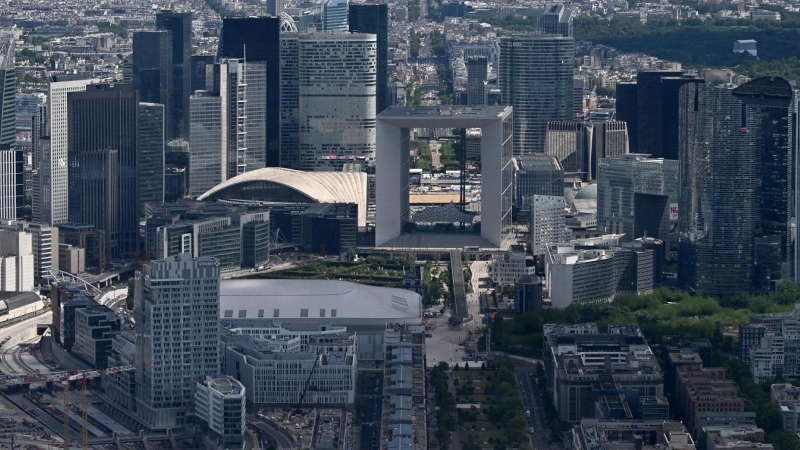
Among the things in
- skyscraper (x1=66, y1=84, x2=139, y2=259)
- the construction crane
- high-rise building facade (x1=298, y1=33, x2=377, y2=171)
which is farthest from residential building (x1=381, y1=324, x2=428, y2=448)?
high-rise building facade (x1=298, y1=33, x2=377, y2=171)

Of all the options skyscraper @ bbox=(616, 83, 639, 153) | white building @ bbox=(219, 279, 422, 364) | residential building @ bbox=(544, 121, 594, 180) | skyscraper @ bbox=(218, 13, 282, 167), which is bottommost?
white building @ bbox=(219, 279, 422, 364)

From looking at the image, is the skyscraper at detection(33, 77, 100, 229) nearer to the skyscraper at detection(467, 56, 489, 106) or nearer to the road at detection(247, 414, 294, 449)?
the road at detection(247, 414, 294, 449)

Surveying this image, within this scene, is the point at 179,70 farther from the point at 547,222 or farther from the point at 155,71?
the point at 547,222

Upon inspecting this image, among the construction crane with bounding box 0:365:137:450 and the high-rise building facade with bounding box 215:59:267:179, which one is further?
the high-rise building facade with bounding box 215:59:267:179

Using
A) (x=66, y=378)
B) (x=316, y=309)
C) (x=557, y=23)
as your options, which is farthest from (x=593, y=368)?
(x=557, y=23)

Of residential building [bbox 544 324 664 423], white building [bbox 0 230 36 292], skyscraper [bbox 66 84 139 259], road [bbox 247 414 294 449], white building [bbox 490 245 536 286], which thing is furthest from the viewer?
skyscraper [bbox 66 84 139 259]
